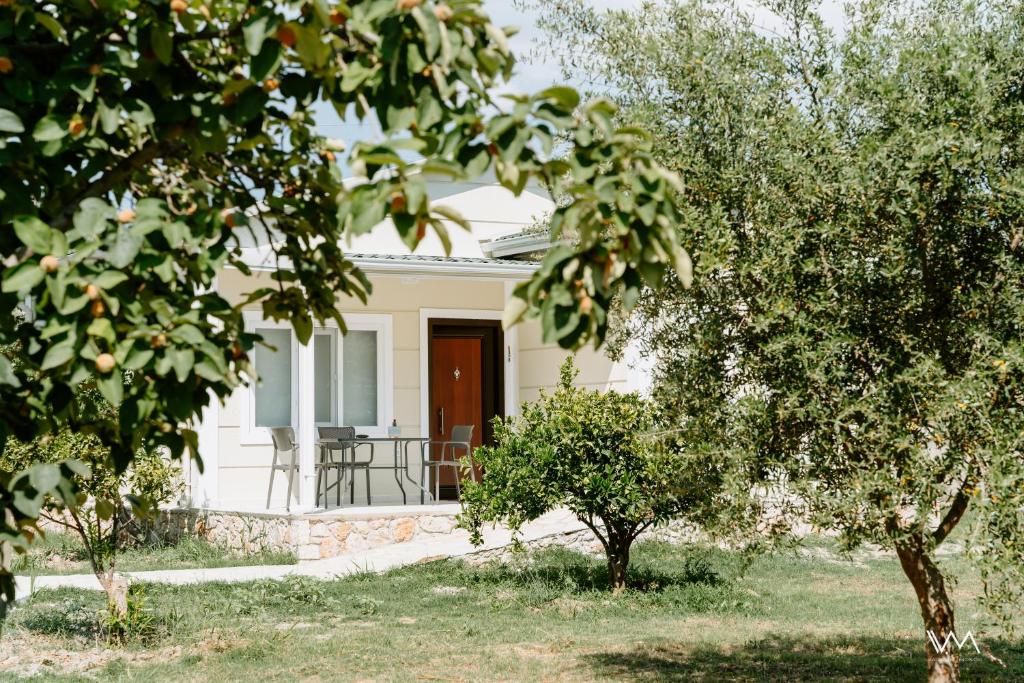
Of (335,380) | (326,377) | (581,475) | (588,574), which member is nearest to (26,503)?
(581,475)

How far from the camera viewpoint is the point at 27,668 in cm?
730

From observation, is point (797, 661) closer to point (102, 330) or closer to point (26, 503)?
point (26, 503)

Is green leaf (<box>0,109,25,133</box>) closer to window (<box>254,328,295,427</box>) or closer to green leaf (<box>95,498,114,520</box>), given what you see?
green leaf (<box>95,498,114,520</box>)

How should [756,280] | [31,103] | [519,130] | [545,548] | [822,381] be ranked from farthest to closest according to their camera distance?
[545,548] < [756,280] < [822,381] < [31,103] < [519,130]

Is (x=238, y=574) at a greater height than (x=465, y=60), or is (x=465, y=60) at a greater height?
(x=465, y=60)

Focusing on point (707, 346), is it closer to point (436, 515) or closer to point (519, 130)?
point (519, 130)

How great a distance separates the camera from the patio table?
13336 mm

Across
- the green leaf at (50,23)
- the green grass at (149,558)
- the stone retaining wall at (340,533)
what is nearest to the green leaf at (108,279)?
the green leaf at (50,23)

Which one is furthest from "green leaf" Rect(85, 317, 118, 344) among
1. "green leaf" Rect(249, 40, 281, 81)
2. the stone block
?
the stone block

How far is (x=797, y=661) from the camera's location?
759 centimetres

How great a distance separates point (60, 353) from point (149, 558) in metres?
10.8

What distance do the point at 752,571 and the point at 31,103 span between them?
9.77m

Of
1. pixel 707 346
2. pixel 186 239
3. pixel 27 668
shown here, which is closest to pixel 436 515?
pixel 27 668

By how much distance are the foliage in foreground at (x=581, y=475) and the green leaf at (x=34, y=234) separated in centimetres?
762
